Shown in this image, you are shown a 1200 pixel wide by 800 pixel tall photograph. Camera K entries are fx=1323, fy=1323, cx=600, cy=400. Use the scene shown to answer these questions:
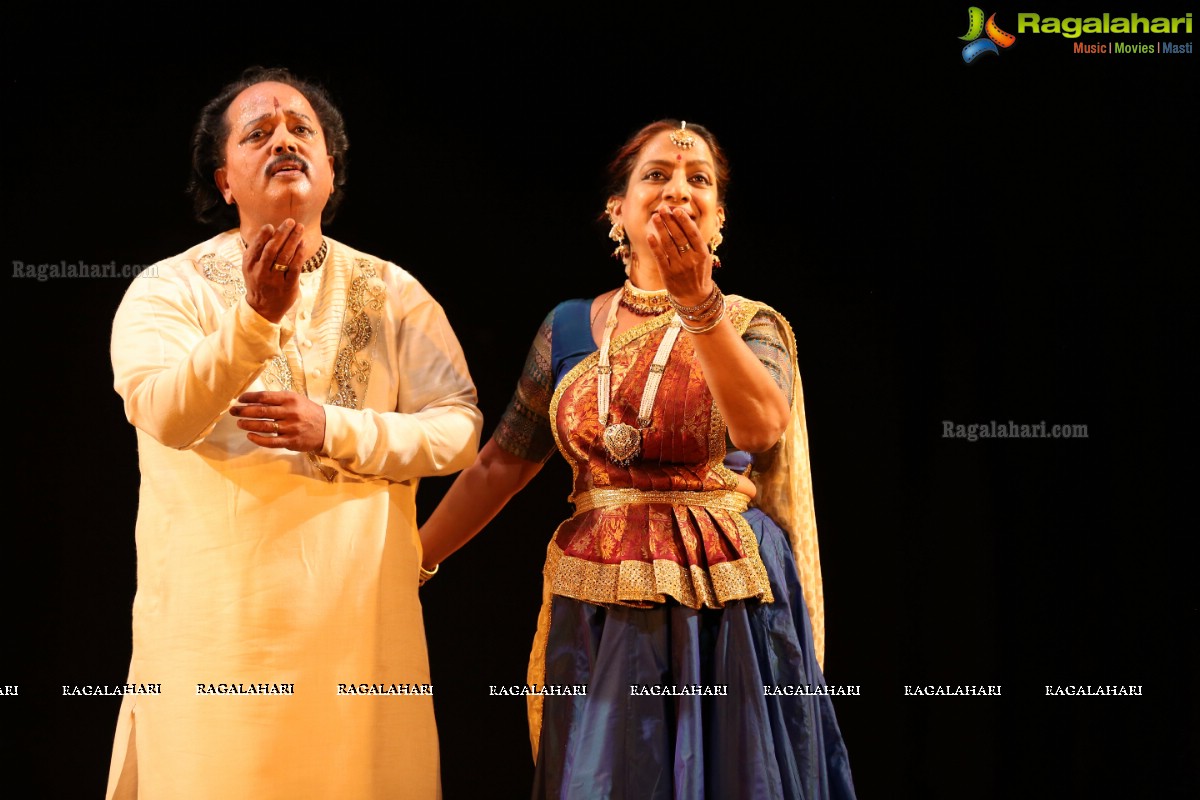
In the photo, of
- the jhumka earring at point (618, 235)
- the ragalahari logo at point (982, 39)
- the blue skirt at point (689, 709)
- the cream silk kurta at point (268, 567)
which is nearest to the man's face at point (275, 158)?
the cream silk kurta at point (268, 567)

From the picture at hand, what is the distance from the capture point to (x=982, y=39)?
321cm

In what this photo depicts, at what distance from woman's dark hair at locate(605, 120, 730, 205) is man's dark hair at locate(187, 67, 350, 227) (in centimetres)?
54

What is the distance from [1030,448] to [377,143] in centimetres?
174

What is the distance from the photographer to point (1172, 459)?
125 inches

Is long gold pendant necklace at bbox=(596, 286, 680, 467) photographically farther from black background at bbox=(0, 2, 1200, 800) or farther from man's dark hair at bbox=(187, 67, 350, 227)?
black background at bbox=(0, 2, 1200, 800)

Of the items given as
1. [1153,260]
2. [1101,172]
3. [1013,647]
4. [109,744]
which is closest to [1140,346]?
[1153,260]

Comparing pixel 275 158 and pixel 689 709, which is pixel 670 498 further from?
pixel 275 158

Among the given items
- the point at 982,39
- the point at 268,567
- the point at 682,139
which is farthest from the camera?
the point at 982,39

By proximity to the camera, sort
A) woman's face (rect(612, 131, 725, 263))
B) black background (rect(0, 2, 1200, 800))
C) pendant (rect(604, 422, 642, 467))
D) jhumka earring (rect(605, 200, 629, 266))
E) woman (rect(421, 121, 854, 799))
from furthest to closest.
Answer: black background (rect(0, 2, 1200, 800)) < jhumka earring (rect(605, 200, 629, 266)) < woman's face (rect(612, 131, 725, 263)) < pendant (rect(604, 422, 642, 467)) < woman (rect(421, 121, 854, 799))

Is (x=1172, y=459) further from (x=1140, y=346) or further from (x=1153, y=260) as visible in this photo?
(x=1153, y=260)

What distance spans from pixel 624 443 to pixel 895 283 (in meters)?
1.15

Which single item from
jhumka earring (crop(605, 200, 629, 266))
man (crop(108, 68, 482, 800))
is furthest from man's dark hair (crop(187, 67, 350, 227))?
jhumka earring (crop(605, 200, 629, 266))

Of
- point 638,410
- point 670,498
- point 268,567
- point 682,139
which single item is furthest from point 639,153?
point 268,567

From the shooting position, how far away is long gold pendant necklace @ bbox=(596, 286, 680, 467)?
94.4 inches
